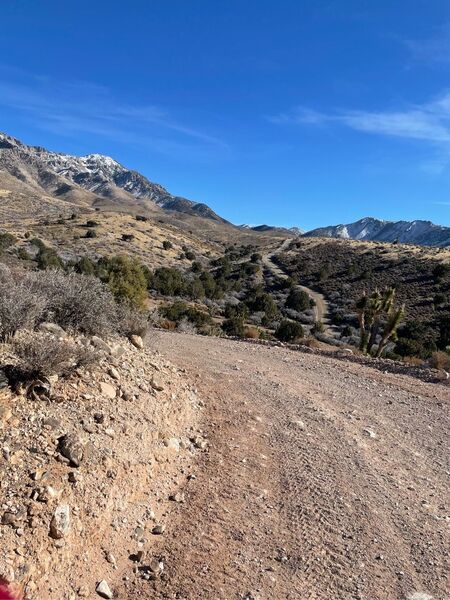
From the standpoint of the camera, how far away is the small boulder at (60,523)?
3.88 metres

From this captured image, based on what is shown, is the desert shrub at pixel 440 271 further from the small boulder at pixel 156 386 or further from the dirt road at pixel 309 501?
the small boulder at pixel 156 386

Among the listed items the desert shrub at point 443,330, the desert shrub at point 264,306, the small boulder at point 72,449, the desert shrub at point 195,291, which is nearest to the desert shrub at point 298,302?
the desert shrub at point 264,306

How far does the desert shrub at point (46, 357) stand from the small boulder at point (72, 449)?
2.97ft

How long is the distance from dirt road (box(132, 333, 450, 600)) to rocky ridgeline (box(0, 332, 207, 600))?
0.89 ft

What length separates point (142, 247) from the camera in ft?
191

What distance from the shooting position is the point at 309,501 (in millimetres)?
5367

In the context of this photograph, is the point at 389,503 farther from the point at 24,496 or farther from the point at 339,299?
the point at 339,299

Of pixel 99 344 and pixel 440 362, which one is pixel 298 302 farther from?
pixel 99 344

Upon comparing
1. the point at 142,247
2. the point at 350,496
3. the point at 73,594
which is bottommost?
the point at 73,594

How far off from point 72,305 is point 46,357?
7.86 feet

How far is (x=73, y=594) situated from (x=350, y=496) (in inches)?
128

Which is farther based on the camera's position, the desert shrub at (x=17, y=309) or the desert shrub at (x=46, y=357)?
the desert shrub at (x=17, y=309)

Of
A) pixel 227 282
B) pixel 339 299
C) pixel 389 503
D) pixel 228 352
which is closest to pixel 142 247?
pixel 227 282

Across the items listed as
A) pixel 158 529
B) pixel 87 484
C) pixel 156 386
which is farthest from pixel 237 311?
pixel 87 484
